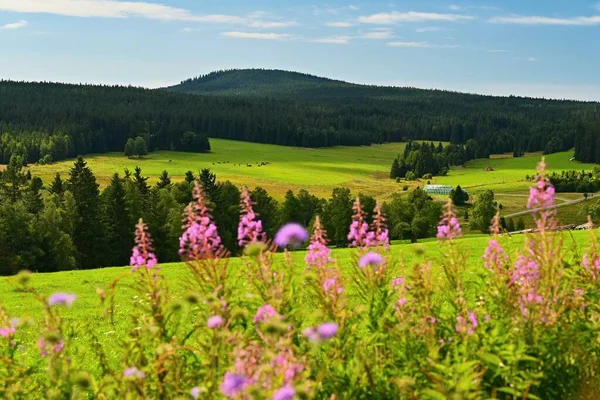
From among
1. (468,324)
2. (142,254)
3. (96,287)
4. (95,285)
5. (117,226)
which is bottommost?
(117,226)

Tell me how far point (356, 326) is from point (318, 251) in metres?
0.88

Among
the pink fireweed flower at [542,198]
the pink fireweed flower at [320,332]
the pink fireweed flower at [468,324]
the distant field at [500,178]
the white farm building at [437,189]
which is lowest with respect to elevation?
the white farm building at [437,189]

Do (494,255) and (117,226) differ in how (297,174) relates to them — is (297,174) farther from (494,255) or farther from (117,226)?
(494,255)

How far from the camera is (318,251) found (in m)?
6.87

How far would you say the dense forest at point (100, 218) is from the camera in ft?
184

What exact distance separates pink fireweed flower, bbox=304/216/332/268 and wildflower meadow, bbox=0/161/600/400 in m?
0.01

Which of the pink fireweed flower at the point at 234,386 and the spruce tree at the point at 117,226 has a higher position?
the pink fireweed flower at the point at 234,386

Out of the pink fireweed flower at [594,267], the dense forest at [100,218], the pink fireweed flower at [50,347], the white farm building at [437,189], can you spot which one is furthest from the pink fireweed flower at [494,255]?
the white farm building at [437,189]

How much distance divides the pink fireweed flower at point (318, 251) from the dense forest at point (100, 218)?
40.0m

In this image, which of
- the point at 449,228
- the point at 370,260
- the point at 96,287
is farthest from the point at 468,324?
the point at 96,287

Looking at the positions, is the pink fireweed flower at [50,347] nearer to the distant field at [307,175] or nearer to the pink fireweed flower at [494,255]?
the pink fireweed flower at [494,255]

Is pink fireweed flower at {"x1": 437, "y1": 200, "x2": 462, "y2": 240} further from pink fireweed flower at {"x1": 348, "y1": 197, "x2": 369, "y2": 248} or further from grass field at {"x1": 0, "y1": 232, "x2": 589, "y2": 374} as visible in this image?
grass field at {"x1": 0, "y1": 232, "x2": 589, "y2": 374}

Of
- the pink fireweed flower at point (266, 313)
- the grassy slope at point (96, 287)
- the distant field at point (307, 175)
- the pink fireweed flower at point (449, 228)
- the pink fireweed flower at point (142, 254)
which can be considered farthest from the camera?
the distant field at point (307, 175)

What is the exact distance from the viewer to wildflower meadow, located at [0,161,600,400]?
5.50 metres
